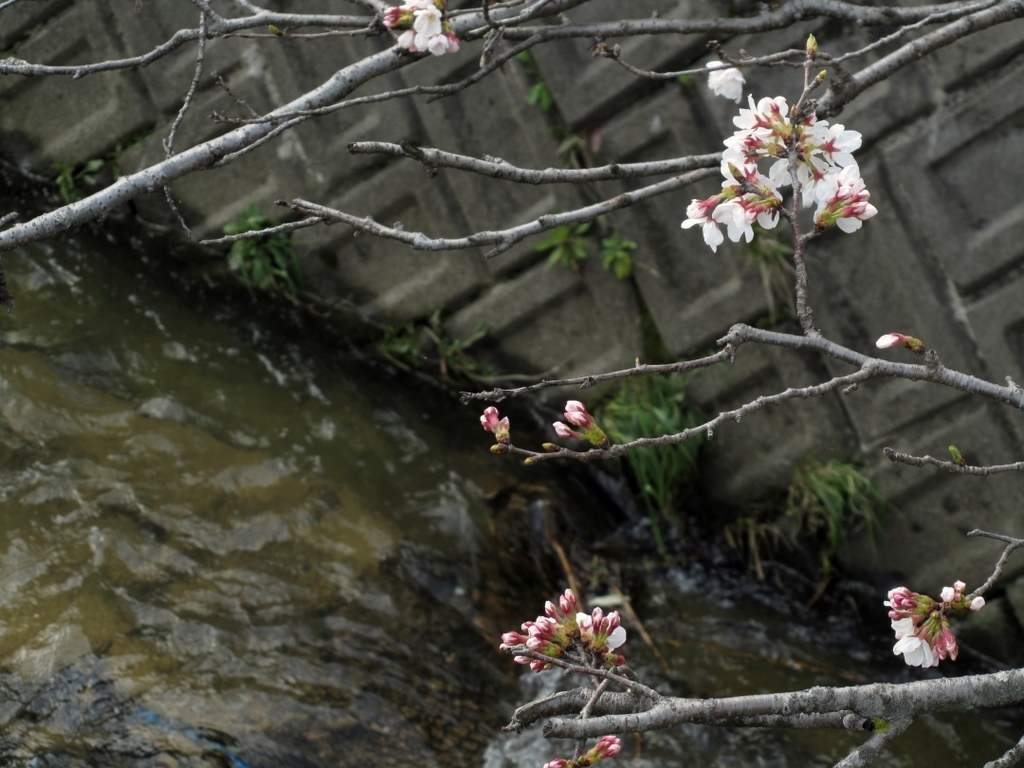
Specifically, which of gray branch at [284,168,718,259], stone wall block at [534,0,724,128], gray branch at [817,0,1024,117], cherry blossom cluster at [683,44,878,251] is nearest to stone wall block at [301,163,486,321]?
stone wall block at [534,0,724,128]

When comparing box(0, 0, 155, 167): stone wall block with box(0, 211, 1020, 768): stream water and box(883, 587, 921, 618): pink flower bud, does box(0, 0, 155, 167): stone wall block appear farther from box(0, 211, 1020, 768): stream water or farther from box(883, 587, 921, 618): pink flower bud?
box(883, 587, 921, 618): pink flower bud

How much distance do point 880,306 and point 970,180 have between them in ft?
1.80

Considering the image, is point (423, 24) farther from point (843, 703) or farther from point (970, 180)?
point (970, 180)

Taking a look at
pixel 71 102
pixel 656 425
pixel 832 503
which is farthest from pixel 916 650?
pixel 71 102

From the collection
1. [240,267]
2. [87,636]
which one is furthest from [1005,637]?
[240,267]

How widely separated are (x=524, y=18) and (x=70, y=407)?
2347mm

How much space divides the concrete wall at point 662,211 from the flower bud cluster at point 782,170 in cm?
164

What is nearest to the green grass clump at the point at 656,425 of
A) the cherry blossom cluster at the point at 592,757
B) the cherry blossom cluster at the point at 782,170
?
the cherry blossom cluster at the point at 782,170

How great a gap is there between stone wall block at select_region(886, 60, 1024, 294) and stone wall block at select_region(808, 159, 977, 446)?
95 mm

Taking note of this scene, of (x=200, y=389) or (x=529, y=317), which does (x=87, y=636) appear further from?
(x=529, y=317)

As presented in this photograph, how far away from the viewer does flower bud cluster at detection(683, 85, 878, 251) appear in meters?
1.77

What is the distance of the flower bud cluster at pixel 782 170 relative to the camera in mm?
1767

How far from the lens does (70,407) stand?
11.2 feet

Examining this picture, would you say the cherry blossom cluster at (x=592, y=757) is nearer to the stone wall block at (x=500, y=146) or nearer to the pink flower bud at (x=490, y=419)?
the pink flower bud at (x=490, y=419)
